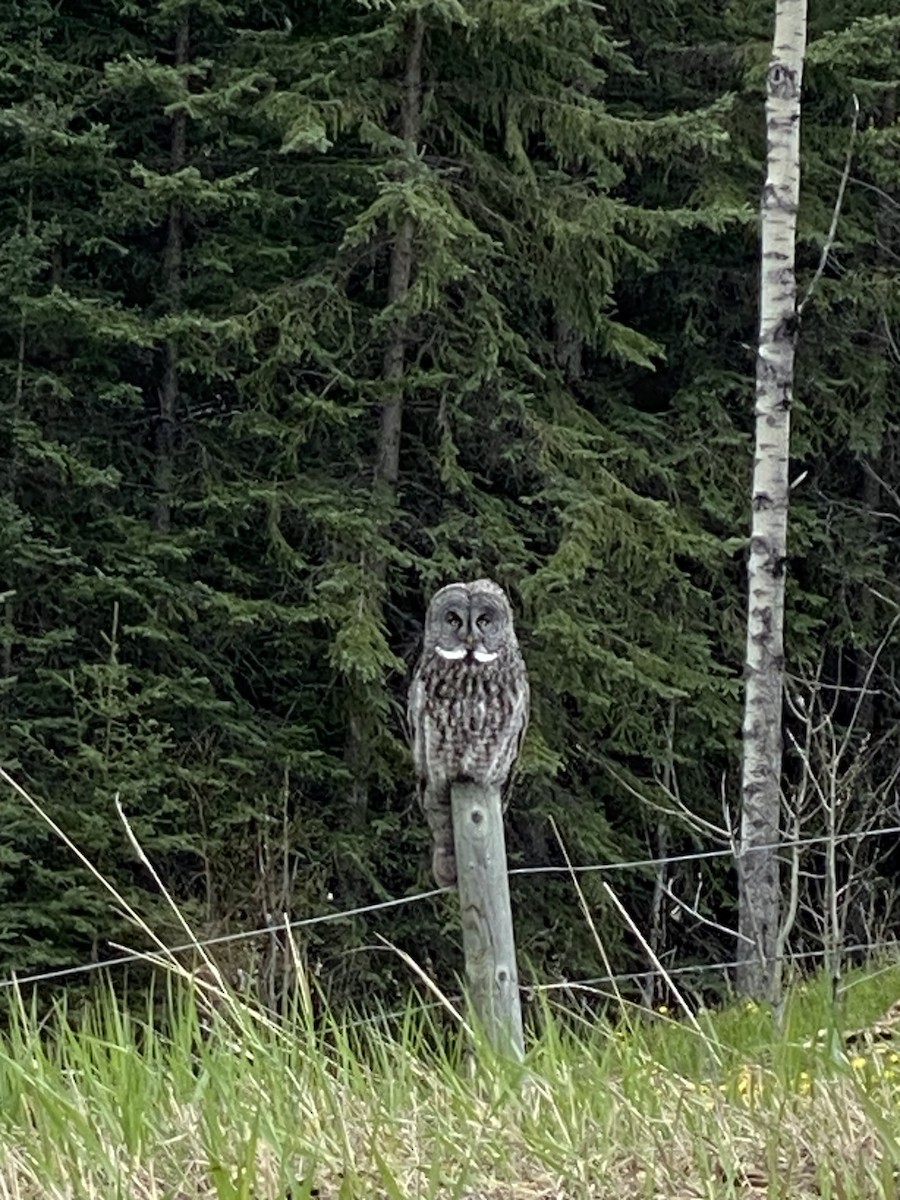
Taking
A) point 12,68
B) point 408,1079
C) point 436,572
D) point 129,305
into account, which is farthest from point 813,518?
point 408,1079

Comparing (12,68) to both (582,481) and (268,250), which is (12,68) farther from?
(582,481)

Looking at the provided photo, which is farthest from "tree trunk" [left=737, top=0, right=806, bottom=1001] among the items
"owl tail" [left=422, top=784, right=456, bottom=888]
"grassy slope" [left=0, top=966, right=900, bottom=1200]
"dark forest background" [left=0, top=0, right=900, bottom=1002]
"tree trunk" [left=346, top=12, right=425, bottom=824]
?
"grassy slope" [left=0, top=966, right=900, bottom=1200]

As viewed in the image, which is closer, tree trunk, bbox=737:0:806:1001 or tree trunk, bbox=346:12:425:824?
tree trunk, bbox=737:0:806:1001

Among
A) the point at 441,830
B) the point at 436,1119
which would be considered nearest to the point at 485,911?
the point at 441,830

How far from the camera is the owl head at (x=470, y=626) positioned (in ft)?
11.3

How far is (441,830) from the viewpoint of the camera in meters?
3.18

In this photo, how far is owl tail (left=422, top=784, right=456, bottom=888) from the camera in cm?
312

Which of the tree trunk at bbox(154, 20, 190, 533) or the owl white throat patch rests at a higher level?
the tree trunk at bbox(154, 20, 190, 533)

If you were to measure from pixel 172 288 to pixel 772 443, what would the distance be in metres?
4.34

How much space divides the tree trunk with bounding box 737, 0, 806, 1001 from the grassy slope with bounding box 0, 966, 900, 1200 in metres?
5.20

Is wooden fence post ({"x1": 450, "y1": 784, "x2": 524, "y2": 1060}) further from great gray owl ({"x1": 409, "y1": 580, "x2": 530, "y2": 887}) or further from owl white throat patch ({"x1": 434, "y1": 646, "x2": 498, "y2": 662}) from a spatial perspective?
owl white throat patch ({"x1": 434, "y1": 646, "x2": 498, "y2": 662})

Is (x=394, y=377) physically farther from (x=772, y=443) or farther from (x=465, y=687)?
(x=465, y=687)

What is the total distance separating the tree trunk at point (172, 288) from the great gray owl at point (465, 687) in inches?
272

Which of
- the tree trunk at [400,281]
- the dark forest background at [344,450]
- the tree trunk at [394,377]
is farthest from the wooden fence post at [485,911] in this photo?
the tree trunk at [400,281]
